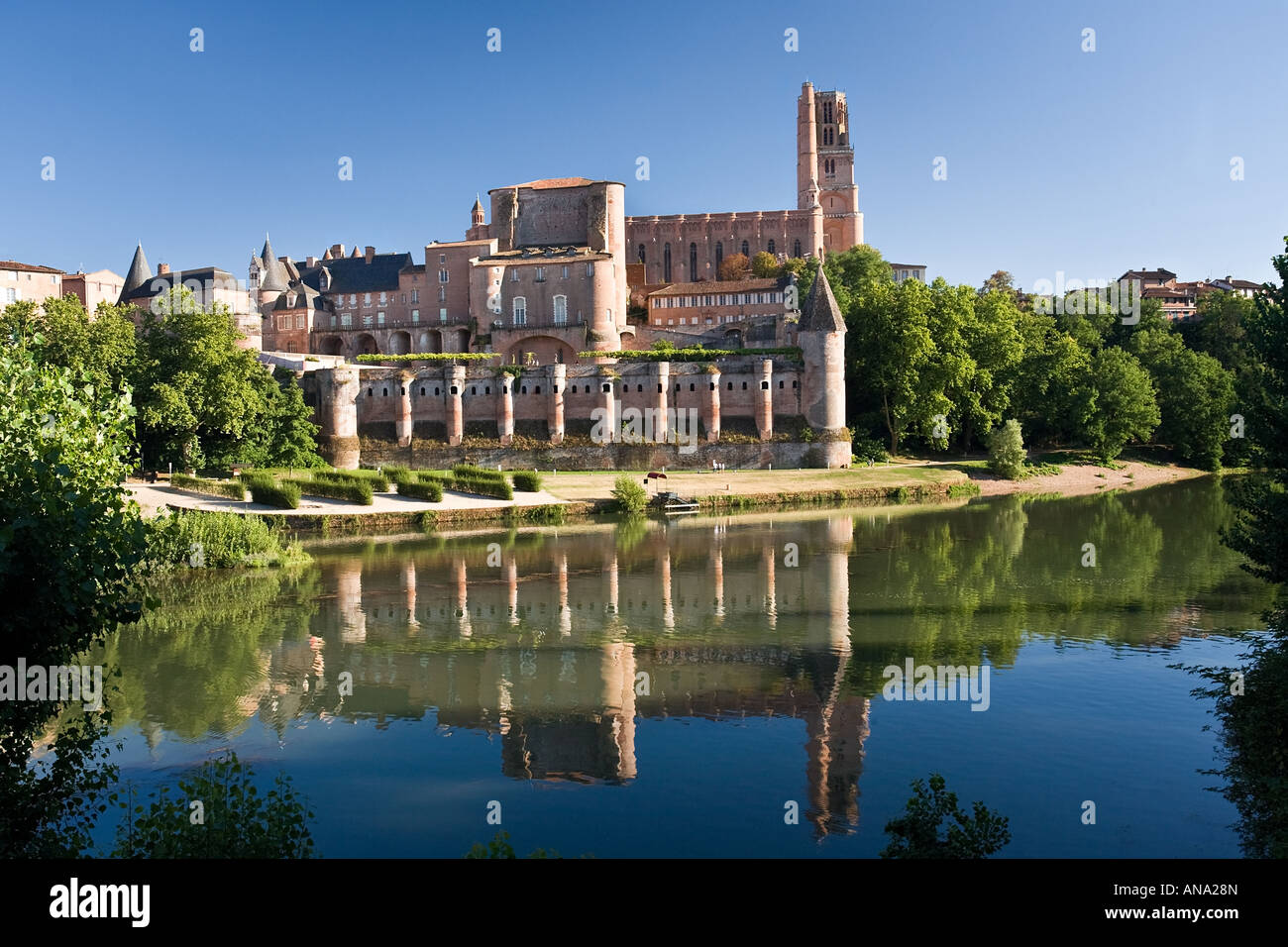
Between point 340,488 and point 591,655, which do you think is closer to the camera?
point 591,655

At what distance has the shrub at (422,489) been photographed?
127 ft

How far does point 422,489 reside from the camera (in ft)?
128

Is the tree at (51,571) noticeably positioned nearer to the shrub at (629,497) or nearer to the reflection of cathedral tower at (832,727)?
the reflection of cathedral tower at (832,727)

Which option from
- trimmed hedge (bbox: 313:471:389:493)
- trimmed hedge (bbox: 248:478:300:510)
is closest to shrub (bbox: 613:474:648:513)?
trimmed hedge (bbox: 313:471:389:493)

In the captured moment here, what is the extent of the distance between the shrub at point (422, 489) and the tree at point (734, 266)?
4491 cm

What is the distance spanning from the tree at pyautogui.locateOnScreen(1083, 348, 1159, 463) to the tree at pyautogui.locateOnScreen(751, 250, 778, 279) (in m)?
26.3

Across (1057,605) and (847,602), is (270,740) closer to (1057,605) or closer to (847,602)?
(847,602)

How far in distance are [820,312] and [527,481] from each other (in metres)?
17.0

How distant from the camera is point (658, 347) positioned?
54875mm

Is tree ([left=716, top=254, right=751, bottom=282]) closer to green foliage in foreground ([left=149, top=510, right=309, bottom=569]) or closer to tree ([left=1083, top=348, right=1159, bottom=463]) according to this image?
tree ([left=1083, top=348, right=1159, bottom=463])

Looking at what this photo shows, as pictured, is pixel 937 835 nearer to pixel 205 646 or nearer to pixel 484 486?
pixel 205 646

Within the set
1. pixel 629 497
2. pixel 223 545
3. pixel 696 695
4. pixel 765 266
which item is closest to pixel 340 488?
pixel 223 545

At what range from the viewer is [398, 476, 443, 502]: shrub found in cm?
3881

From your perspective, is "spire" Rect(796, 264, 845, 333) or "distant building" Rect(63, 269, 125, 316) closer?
"spire" Rect(796, 264, 845, 333)
